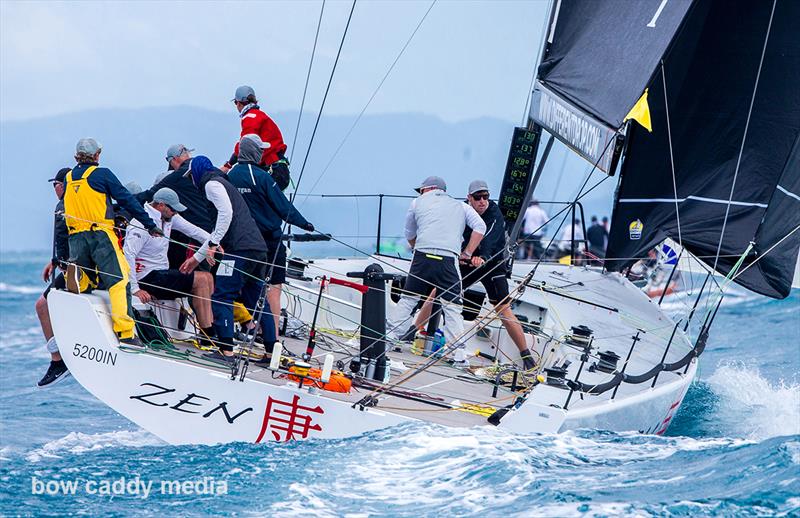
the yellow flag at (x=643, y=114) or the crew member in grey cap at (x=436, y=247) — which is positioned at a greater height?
the yellow flag at (x=643, y=114)

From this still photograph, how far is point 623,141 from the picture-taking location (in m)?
9.19

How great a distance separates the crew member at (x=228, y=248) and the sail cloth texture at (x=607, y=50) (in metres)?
2.55

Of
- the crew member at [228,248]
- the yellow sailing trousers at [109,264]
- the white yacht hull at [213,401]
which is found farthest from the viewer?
the crew member at [228,248]

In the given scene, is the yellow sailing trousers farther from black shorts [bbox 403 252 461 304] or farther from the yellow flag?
the yellow flag

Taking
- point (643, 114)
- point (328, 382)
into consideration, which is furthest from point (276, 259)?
point (643, 114)

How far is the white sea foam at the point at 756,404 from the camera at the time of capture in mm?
7934

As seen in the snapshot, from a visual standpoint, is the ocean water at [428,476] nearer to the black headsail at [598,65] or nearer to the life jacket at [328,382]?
the life jacket at [328,382]

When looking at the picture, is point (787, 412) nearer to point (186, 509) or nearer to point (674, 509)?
point (674, 509)

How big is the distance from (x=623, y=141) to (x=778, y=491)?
→ 4848mm

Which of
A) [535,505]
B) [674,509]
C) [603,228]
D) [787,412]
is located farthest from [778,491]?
[603,228]

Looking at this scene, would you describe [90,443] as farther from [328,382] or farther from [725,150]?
[725,150]

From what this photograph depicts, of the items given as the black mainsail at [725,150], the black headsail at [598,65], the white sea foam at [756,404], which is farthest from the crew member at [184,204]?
the white sea foam at [756,404]

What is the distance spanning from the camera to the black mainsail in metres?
8.69

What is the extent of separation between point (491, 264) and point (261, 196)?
2.03 meters
